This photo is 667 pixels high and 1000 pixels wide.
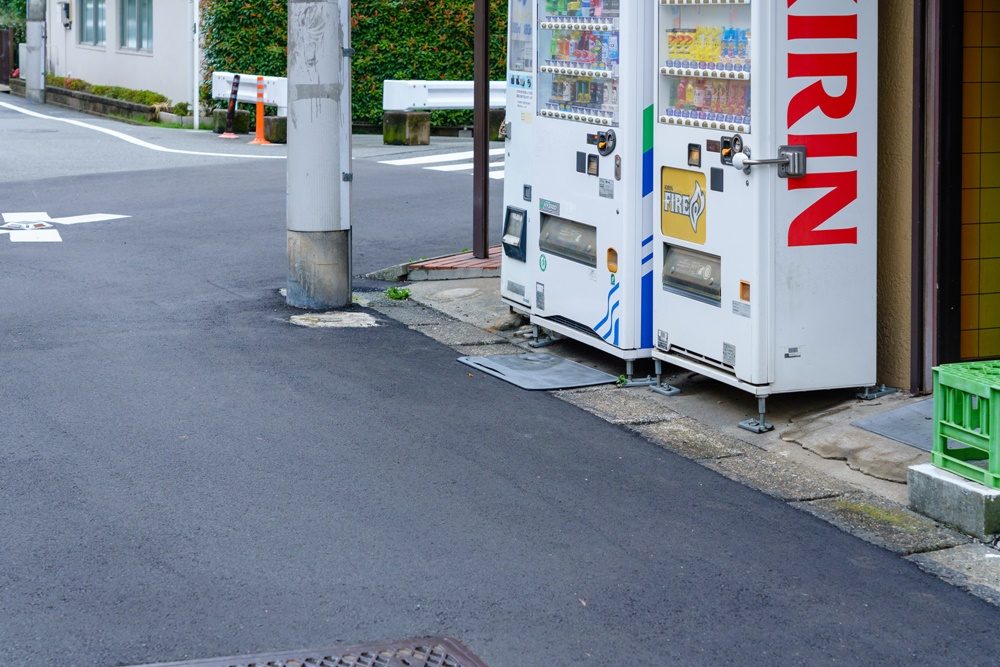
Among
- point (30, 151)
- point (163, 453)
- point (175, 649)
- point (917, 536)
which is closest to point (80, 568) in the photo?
point (175, 649)

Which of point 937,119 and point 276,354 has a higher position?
point 937,119

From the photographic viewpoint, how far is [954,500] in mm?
6160

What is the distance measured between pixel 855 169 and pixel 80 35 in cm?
3046

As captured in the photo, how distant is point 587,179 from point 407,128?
14748 mm

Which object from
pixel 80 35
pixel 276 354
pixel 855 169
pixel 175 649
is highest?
pixel 80 35

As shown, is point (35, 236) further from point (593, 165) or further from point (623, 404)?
point (623, 404)

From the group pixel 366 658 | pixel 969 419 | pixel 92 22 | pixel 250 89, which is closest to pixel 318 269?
pixel 969 419

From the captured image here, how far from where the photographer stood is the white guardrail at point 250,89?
23688 mm

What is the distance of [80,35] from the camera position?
35.0 metres

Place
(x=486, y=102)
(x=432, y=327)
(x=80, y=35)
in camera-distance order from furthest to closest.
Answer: (x=80, y=35)
(x=486, y=102)
(x=432, y=327)

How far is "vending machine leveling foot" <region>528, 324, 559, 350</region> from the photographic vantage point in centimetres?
988

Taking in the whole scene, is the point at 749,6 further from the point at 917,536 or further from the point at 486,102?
the point at 486,102

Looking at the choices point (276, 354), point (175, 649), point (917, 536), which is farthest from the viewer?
point (276, 354)

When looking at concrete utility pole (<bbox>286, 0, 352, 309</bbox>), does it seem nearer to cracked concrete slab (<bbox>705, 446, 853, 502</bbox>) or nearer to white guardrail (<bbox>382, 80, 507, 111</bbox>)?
cracked concrete slab (<bbox>705, 446, 853, 502</bbox>)
